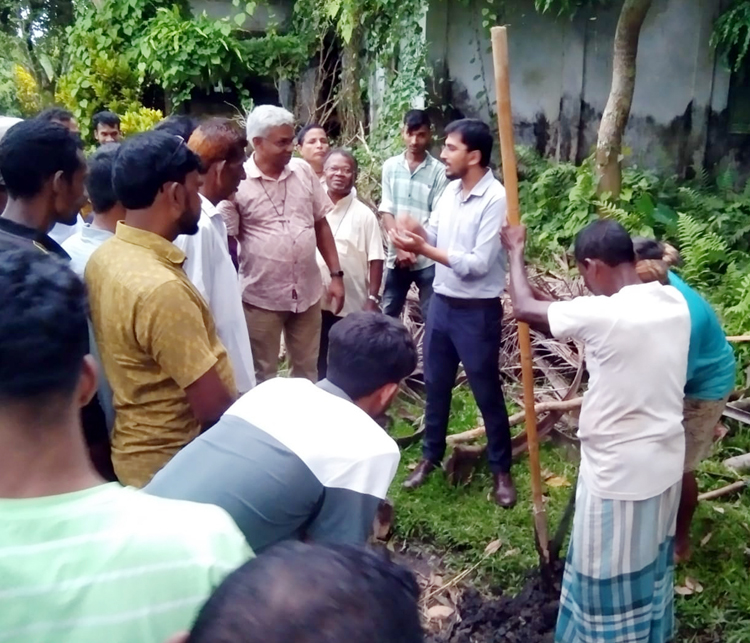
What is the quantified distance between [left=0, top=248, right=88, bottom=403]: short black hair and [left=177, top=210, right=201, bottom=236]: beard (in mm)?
1119

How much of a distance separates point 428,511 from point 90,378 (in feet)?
9.86

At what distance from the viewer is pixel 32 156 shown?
2.63 meters

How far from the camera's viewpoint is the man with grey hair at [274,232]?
3957mm

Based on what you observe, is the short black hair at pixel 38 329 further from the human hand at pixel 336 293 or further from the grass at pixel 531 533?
the human hand at pixel 336 293

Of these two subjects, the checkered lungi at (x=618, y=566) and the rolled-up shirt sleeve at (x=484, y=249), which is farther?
the rolled-up shirt sleeve at (x=484, y=249)

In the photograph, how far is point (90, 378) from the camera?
137 centimetres

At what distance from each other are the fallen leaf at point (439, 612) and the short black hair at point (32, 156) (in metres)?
2.33

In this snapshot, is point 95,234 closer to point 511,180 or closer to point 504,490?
point 511,180

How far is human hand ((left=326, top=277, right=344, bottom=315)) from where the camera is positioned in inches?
179

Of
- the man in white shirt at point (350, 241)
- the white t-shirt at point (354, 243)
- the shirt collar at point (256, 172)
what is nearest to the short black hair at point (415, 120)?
the man in white shirt at point (350, 241)

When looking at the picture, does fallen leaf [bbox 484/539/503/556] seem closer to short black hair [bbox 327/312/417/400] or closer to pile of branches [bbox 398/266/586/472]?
pile of branches [bbox 398/266/586/472]

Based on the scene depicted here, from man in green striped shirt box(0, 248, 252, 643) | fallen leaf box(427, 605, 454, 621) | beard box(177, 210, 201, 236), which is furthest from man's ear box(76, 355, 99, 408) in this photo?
fallen leaf box(427, 605, 454, 621)

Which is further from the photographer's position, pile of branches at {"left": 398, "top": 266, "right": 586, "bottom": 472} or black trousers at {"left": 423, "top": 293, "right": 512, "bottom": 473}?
pile of branches at {"left": 398, "top": 266, "right": 586, "bottom": 472}

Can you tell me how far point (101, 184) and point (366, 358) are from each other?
4.40ft
